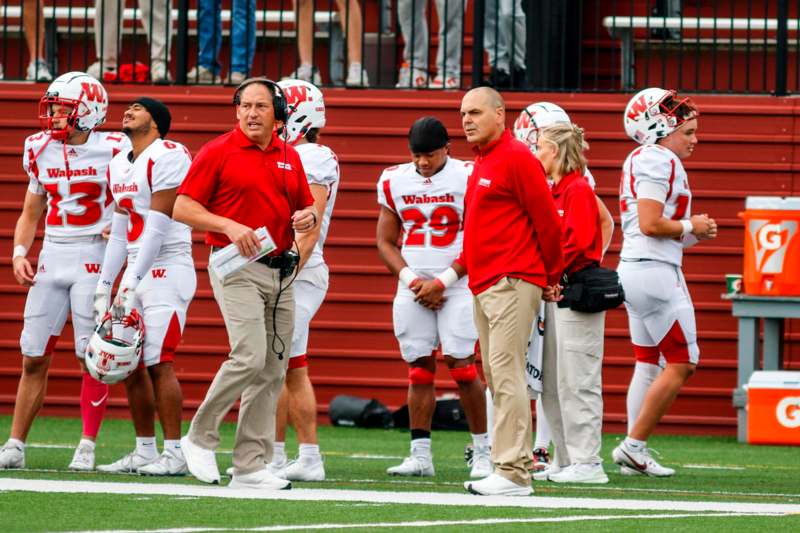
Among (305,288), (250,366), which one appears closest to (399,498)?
(250,366)

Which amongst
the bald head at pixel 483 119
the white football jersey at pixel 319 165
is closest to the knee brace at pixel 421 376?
the white football jersey at pixel 319 165

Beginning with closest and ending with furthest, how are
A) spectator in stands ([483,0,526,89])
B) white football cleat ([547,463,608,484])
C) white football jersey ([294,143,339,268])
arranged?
white football cleat ([547,463,608,484])
white football jersey ([294,143,339,268])
spectator in stands ([483,0,526,89])

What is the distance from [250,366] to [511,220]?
1401mm

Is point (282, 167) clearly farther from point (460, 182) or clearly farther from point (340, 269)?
point (340, 269)

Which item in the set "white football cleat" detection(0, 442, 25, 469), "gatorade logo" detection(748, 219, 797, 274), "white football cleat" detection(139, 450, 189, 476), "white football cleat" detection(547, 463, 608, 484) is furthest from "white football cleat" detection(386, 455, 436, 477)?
"gatorade logo" detection(748, 219, 797, 274)

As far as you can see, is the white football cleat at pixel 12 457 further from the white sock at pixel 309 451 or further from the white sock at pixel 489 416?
the white sock at pixel 489 416

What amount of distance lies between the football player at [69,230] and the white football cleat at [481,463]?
208 cm

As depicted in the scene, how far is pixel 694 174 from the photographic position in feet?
42.5

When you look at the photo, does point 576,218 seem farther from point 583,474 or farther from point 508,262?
point 583,474

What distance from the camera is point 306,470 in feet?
29.3

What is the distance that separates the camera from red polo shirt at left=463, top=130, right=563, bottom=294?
7.90 metres

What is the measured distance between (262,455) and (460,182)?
2.13 meters

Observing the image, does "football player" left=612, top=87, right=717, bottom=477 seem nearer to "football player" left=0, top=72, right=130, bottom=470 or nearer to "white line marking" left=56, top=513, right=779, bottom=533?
"white line marking" left=56, top=513, right=779, bottom=533

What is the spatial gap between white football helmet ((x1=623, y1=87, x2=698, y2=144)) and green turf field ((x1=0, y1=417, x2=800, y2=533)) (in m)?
1.97
